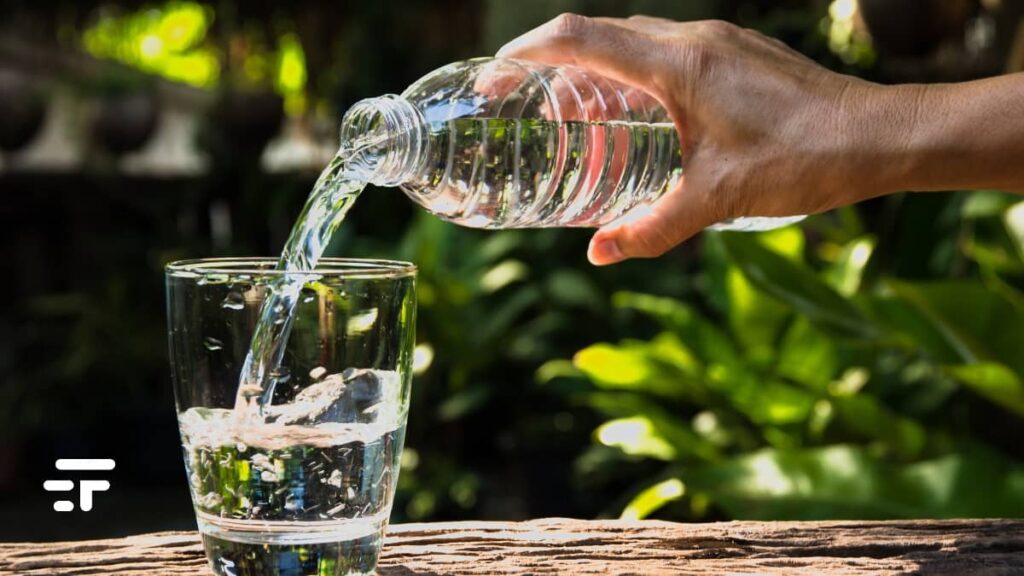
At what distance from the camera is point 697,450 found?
2596 millimetres

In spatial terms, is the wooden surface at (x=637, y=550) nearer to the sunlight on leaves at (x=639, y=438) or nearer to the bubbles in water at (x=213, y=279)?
the bubbles in water at (x=213, y=279)

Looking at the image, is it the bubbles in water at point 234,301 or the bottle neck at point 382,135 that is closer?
the bubbles in water at point 234,301

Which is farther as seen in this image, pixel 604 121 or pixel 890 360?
pixel 890 360

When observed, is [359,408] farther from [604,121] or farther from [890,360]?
[890,360]

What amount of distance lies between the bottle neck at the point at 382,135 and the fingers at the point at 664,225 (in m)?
0.21

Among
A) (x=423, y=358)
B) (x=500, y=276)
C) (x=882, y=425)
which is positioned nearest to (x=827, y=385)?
(x=882, y=425)

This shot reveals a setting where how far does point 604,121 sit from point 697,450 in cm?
136

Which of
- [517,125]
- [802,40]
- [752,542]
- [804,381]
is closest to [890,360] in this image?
[804,381]

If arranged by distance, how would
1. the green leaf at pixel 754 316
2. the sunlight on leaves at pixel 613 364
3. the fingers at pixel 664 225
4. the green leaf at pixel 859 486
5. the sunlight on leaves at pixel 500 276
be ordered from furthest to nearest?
the sunlight on leaves at pixel 500 276 → the green leaf at pixel 754 316 → the sunlight on leaves at pixel 613 364 → the green leaf at pixel 859 486 → the fingers at pixel 664 225

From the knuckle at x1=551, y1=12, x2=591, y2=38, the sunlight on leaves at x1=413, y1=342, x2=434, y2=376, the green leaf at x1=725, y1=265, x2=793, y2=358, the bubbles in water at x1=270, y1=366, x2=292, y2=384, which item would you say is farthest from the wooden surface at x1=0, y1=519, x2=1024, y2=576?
the sunlight on leaves at x1=413, y1=342, x2=434, y2=376

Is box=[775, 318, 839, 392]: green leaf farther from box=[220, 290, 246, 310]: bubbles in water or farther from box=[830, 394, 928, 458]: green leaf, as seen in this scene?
box=[220, 290, 246, 310]: bubbles in water

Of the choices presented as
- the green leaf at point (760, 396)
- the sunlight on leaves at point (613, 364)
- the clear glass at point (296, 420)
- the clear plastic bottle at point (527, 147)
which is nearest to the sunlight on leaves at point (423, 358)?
the sunlight on leaves at point (613, 364)

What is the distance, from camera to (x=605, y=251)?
129 cm

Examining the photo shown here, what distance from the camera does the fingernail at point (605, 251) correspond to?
128cm
